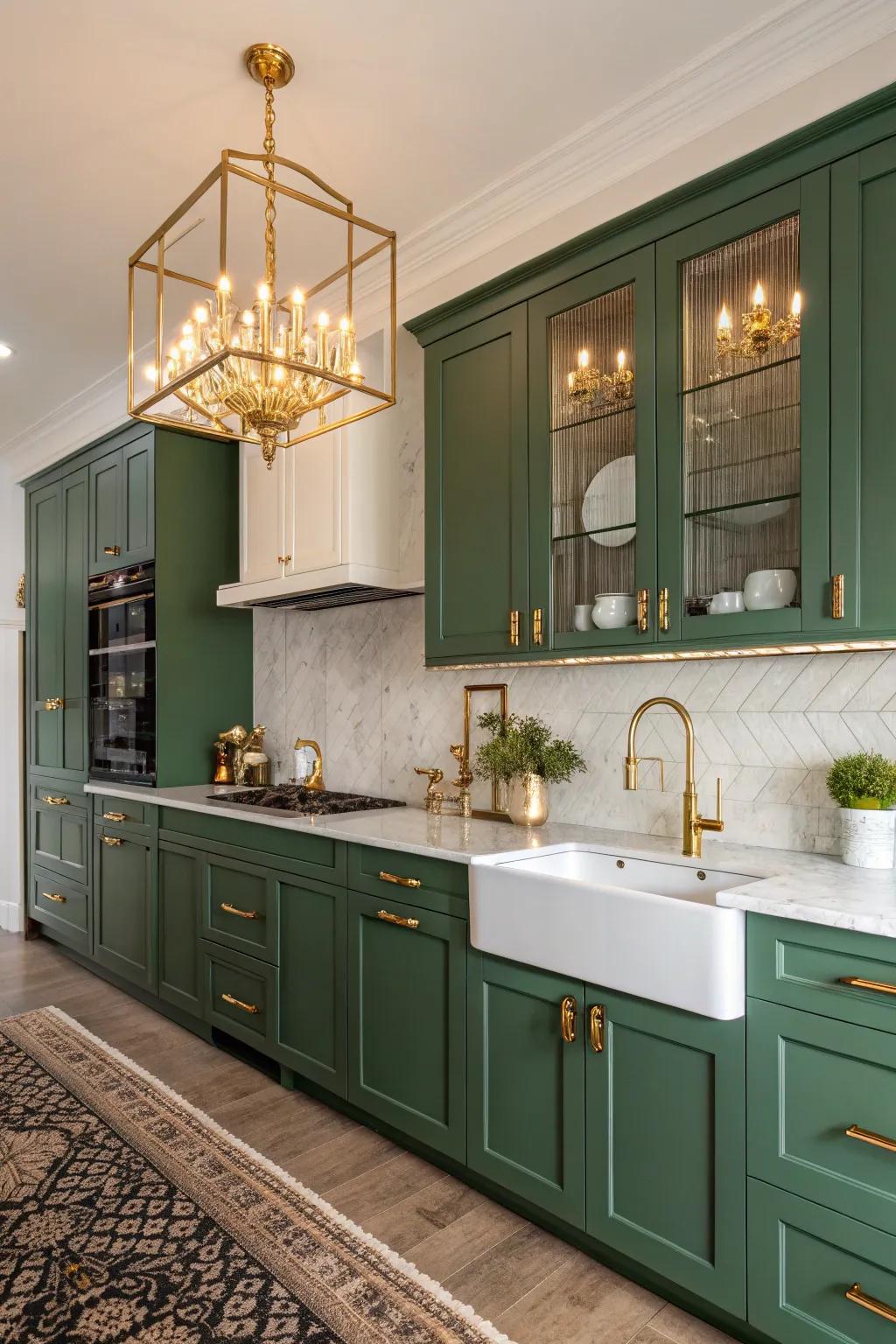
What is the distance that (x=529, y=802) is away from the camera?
2.72 m

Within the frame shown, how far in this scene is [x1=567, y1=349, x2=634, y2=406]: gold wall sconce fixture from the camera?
2307 mm

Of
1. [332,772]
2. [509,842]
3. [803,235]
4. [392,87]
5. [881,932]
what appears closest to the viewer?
[881,932]

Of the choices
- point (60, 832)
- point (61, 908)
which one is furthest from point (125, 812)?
point (61, 908)

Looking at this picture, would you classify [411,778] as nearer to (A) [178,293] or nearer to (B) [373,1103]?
(B) [373,1103]

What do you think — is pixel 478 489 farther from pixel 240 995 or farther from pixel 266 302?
pixel 240 995

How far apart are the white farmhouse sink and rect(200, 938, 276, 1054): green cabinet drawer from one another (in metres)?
1.16

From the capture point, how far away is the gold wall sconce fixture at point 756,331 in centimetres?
197

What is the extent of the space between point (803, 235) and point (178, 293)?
2.41 m

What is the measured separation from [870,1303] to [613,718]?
154cm

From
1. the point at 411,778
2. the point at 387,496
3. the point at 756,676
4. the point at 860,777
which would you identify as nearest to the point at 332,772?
the point at 411,778

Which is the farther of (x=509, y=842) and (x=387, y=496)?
(x=387, y=496)

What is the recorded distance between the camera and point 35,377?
4211 millimetres

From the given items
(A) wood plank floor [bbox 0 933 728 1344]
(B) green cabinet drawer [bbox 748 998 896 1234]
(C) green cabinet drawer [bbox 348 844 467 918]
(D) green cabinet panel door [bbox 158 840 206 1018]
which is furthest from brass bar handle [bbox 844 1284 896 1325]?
(D) green cabinet panel door [bbox 158 840 206 1018]

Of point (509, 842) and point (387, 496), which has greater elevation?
point (387, 496)
